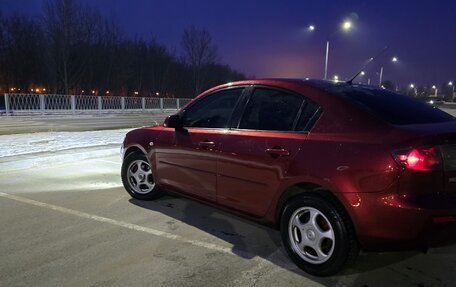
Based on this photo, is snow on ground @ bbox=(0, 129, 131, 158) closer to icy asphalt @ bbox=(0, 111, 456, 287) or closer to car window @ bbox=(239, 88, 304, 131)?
icy asphalt @ bbox=(0, 111, 456, 287)

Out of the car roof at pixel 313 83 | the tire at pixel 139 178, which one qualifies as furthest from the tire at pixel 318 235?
the tire at pixel 139 178

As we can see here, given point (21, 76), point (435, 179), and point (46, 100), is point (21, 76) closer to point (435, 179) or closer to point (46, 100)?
point (46, 100)

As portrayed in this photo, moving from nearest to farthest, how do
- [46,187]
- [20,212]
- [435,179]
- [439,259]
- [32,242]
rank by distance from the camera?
[435,179] → [439,259] → [32,242] → [20,212] → [46,187]

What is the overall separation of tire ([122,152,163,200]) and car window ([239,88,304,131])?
191 cm

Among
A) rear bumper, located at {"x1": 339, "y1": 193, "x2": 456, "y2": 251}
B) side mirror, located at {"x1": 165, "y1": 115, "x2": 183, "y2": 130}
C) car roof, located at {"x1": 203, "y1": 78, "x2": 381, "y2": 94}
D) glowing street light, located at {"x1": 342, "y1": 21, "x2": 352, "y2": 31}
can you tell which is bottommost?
rear bumper, located at {"x1": 339, "y1": 193, "x2": 456, "y2": 251}

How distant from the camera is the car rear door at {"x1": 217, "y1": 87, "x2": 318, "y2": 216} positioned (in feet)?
11.9

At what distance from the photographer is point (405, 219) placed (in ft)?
9.69

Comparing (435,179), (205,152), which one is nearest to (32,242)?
(205,152)

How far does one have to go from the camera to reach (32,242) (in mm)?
4172

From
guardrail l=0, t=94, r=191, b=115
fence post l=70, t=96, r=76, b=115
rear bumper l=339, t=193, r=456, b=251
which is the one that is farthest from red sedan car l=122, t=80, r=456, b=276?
fence post l=70, t=96, r=76, b=115

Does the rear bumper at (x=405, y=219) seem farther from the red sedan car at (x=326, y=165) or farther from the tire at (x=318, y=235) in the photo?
the tire at (x=318, y=235)

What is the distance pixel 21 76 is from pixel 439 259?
181 ft

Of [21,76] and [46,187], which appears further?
[21,76]

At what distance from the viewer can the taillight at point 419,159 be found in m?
2.97
